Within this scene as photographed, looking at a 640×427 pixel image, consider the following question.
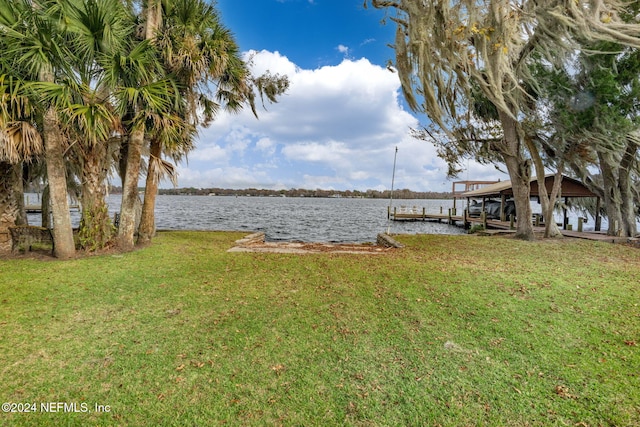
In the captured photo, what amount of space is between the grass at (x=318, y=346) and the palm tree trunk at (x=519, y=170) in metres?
6.15

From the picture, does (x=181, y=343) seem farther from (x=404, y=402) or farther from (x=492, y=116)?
(x=492, y=116)

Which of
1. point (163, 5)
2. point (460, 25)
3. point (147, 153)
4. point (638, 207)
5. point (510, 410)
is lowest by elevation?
point (510, 410)

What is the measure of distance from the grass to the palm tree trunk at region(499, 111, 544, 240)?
6.15m

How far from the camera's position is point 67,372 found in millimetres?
3086

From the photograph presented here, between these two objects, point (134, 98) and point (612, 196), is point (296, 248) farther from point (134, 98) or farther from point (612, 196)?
point (612, 196)

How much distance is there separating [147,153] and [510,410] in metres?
10.6

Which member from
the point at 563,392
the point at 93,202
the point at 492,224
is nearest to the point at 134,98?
the point at 93,202

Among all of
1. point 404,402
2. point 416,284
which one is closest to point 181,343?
point 404,402

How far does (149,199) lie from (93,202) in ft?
5.09

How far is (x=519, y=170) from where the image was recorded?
496 inches

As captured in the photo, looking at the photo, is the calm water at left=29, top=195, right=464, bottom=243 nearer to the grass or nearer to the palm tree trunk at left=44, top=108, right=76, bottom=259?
the palm tree trunk at left=44, top=108, right=76, bottom=259

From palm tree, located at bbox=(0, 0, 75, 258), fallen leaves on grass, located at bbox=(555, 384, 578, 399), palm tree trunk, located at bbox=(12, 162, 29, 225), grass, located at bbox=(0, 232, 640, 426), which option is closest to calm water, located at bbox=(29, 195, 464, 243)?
palm tree trunk, located at bbox=(12, 162, 29, 225)

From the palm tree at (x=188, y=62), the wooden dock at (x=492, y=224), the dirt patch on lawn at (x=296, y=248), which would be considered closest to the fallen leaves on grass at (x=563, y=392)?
the dirt patch on lawn at (x=296, y=248)

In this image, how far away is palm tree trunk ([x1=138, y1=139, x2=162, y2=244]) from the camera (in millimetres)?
Result: 9227
